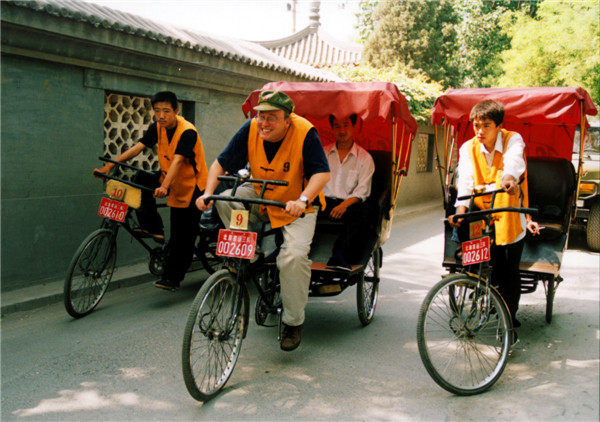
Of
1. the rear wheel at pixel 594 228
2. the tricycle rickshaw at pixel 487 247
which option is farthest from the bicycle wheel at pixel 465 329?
the rear wheel at pixel 594 228

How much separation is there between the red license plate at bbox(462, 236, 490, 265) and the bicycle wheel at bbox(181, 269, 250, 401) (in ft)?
5.07

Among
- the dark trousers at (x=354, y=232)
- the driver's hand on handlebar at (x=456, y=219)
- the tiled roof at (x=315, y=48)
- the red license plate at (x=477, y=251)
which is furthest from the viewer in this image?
the tiled roof at (x=315, y=48)

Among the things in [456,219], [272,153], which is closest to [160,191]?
[272,153]

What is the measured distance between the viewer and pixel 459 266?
4.65m

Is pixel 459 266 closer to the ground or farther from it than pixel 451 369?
farther from it

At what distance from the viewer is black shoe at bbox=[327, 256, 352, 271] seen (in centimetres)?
464

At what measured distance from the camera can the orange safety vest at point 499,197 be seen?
432cm

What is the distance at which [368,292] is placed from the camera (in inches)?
213

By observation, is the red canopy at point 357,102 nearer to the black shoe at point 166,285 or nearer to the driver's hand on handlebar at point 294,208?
the driver's hand on handlebar at point 294,208

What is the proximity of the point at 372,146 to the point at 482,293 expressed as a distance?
2924mm

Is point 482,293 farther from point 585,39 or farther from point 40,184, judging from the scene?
point 585,39

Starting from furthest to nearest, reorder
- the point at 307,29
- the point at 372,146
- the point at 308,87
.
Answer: the point at 307,29
the point at 372,146
the point at 308,87

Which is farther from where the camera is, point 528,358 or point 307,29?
point 307,29

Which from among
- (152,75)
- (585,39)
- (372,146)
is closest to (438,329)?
(372,146)
